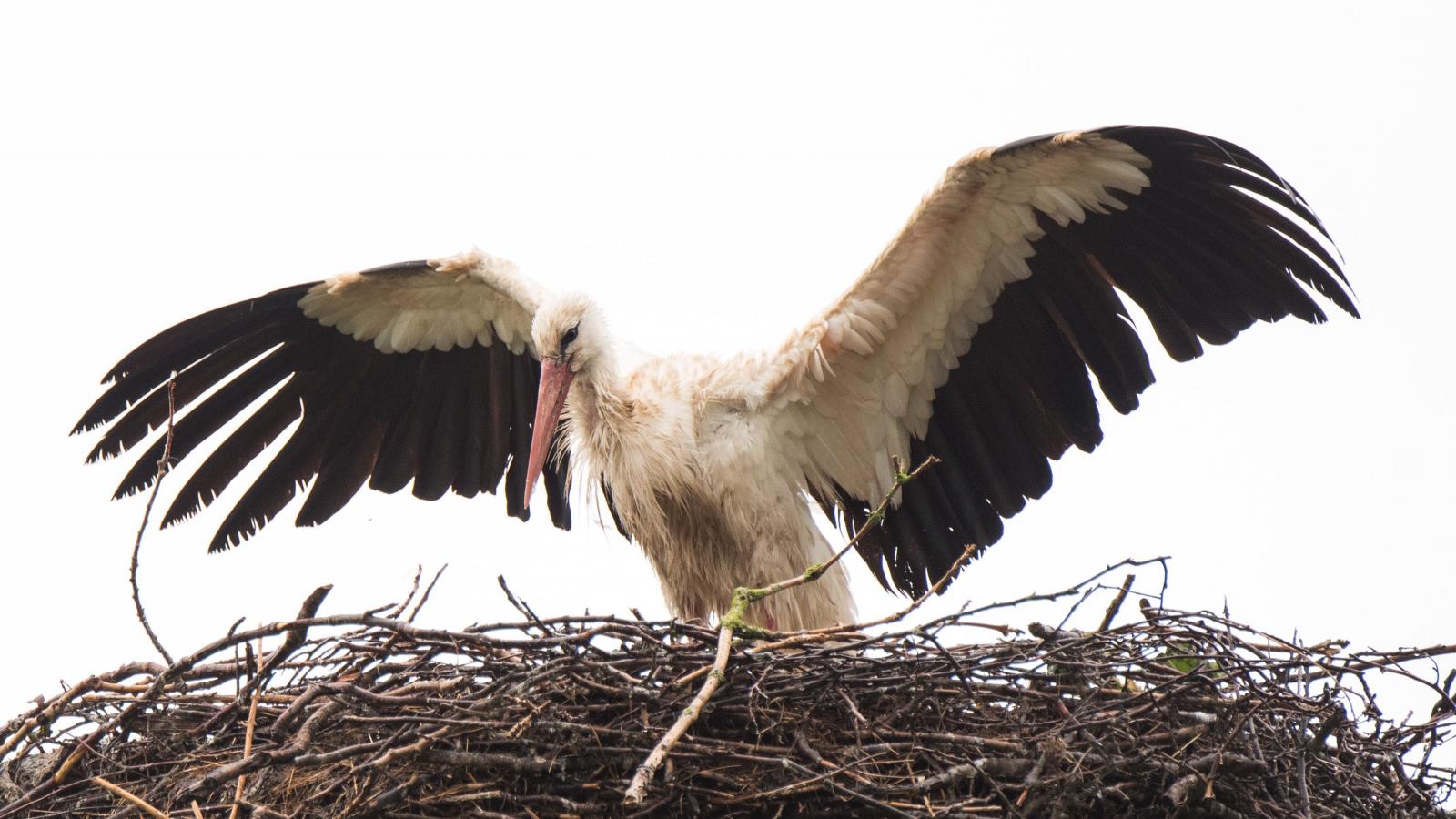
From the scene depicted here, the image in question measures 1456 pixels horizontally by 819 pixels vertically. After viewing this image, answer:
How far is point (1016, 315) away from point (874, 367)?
51cm

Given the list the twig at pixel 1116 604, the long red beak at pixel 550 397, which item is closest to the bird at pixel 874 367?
the long red beak at pixel 550 397

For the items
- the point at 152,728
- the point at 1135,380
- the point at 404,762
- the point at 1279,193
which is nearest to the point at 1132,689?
the point at 1135,380

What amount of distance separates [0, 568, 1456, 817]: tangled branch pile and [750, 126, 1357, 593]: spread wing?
1231 millimetres

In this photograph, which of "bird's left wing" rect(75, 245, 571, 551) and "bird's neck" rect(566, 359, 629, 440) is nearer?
"bird's neck" rect(566, 359, 629, 440)

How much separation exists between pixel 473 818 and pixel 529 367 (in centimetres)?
263

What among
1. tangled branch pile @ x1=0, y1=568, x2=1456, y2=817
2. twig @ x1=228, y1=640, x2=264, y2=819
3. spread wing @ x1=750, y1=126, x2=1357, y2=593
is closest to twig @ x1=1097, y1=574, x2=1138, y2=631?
tangled branch pile @ x1=0, y1=568, x2=1456, y2=817

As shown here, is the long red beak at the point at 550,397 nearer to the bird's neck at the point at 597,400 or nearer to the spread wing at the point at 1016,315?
the bird's neck at the point at 597,400

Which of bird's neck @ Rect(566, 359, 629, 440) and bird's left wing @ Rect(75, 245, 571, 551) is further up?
bird's left wing @ Rect(75, 245, 571, 551)

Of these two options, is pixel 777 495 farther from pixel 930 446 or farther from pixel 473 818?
pixel 473 818

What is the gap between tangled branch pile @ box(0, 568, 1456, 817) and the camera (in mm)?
3500

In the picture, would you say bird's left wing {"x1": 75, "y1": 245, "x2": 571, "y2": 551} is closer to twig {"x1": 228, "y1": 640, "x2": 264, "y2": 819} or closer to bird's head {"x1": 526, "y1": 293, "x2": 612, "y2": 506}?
bird's head {"x1": 526, "y1": 293, "x2": 612, "y2": 506}

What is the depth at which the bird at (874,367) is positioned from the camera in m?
4.64

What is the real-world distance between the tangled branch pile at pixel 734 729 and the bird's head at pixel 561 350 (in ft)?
4.37

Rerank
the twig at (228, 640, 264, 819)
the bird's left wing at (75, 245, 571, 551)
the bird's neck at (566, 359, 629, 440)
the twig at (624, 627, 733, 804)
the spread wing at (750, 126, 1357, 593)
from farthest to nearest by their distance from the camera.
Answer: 1. the bird's left wing at (75, 245, 571, 551)
2. the bird's neck at (566, 359, 629, 440)
3. the spread wing at (750, 126, 1357, 593)
4. the twig at (228, 640, 264, 819)
5. the twig at (624, 627, 733, 804)
